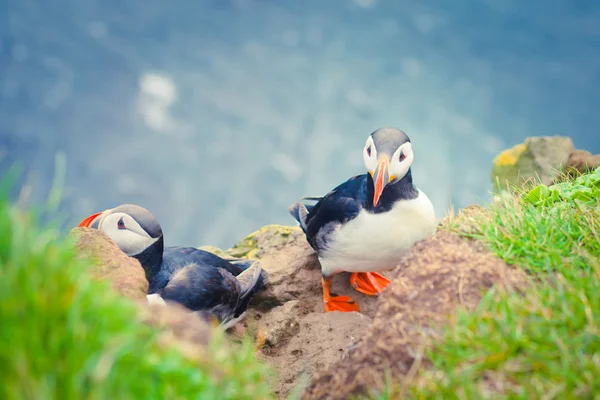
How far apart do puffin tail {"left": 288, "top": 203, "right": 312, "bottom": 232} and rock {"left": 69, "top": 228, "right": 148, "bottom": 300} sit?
2431 millimetres

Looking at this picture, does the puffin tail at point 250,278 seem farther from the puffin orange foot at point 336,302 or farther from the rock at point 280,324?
the puffin orange foot at point 336,302

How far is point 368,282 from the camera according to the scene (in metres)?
5.38

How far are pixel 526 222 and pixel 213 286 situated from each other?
2247 millimetres

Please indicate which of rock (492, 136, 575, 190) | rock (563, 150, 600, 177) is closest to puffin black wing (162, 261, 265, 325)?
rock (563, 150, 600, 177)

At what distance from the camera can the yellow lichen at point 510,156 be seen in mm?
8172

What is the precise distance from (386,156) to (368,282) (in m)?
1.70

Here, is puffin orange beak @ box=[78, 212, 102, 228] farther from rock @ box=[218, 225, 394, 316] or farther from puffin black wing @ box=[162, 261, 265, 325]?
rock @ box=[218, 225, 394, 316]

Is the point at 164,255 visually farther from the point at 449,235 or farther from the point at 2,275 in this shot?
the point at 2,275

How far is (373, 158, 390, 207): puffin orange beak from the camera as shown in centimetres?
400

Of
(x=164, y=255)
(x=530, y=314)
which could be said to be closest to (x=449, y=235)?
(x=530, y=314)

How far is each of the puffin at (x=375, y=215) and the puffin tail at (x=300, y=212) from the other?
0.44m

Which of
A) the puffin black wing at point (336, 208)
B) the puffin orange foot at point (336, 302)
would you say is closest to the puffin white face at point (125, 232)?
the puffin black wing at point (336, 208)

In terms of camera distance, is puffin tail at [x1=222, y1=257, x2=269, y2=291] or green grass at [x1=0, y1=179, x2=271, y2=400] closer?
green grass at [x1=0, y1=179, x2=271, y2=400]

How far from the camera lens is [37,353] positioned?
157cm
